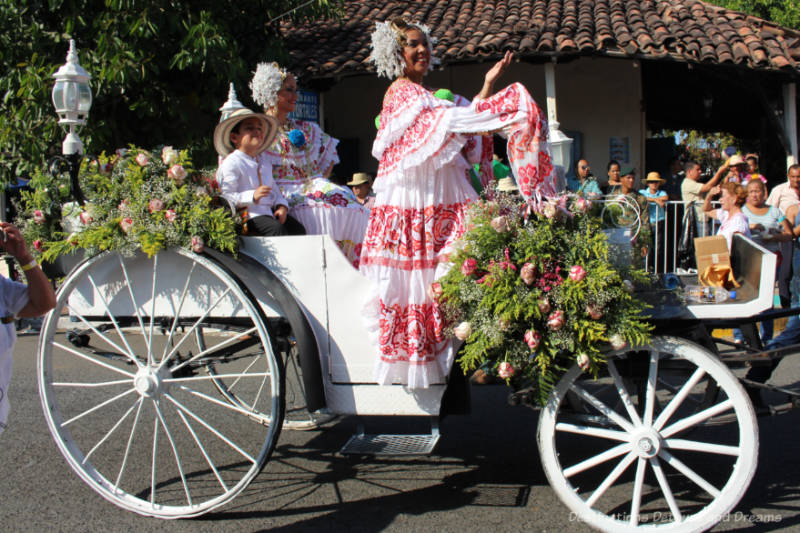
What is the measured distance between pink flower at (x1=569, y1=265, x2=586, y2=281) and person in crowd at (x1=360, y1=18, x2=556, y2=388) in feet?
1.42

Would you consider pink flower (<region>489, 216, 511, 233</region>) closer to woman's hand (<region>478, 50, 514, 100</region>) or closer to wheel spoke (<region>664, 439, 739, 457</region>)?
woman's hand (<region>478, 50, 514, 100</region>)

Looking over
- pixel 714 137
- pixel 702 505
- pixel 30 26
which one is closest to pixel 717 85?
pixel 30 26

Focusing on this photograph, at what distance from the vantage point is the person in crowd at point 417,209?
312 cm

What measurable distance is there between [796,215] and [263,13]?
6740 mm

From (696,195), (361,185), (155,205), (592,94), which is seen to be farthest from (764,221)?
(592,94)

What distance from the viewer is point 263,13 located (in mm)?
9648

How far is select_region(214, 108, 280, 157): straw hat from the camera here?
Result: 3.78 m

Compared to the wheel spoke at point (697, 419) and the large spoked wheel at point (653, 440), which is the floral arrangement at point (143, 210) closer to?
the large spoked wheel at point (653, 440)

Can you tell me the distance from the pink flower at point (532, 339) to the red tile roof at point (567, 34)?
8.28m

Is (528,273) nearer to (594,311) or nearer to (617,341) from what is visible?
(594,311)

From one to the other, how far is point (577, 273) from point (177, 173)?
1.83 meters

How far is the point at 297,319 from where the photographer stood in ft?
10.6

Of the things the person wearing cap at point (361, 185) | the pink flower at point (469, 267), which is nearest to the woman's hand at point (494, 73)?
the pink flower at point (469, 267)

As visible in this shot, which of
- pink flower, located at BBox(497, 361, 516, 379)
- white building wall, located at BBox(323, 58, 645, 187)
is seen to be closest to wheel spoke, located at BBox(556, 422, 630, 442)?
pink flower, located at BBox(497, 361, 516, 379)
